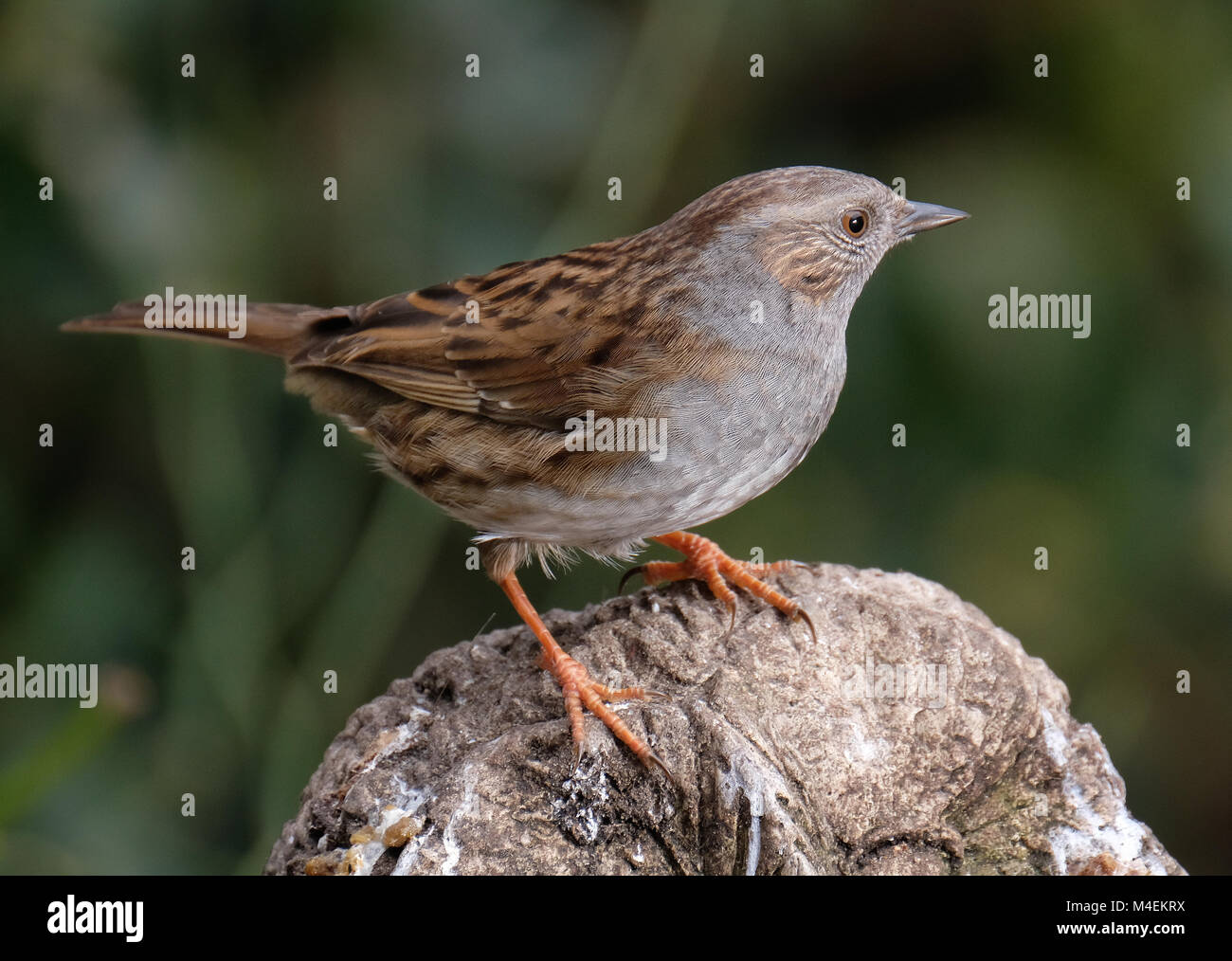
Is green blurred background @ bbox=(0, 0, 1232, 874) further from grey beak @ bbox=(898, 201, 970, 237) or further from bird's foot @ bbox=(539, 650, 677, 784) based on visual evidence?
bird's foot @ bbox=(539, 650, 677, 784)

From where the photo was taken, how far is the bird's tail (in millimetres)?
4449

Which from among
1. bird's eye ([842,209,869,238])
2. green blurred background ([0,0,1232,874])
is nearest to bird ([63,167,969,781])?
bird's eye ([842,209,869,238])

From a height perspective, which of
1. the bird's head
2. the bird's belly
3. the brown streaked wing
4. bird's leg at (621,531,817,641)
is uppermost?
the bird's head

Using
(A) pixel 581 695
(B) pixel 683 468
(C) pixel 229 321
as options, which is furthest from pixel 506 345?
(A) pixel 581 695

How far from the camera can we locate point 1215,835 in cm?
515

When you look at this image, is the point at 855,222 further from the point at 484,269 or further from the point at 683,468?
the point at 484,269

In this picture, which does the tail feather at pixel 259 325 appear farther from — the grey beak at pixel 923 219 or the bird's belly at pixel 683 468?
the grey beak at pixel 923 219

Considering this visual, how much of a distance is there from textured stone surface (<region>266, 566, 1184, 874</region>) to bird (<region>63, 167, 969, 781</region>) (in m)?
0.20

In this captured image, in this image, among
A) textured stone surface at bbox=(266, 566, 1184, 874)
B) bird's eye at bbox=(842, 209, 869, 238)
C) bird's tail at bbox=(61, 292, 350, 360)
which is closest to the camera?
textured stone surface at bbox=(266, 566, 1184, 874)

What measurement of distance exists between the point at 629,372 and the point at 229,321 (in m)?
1.49

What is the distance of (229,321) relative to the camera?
4.56m

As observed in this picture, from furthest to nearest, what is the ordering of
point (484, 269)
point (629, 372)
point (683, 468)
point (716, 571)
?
1. point (484, 269)
2. point (716, 571)
3. point (629, 372)
4. point (683, 468)

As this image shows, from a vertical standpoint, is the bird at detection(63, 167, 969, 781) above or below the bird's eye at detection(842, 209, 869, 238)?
below

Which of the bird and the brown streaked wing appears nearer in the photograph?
the bird
